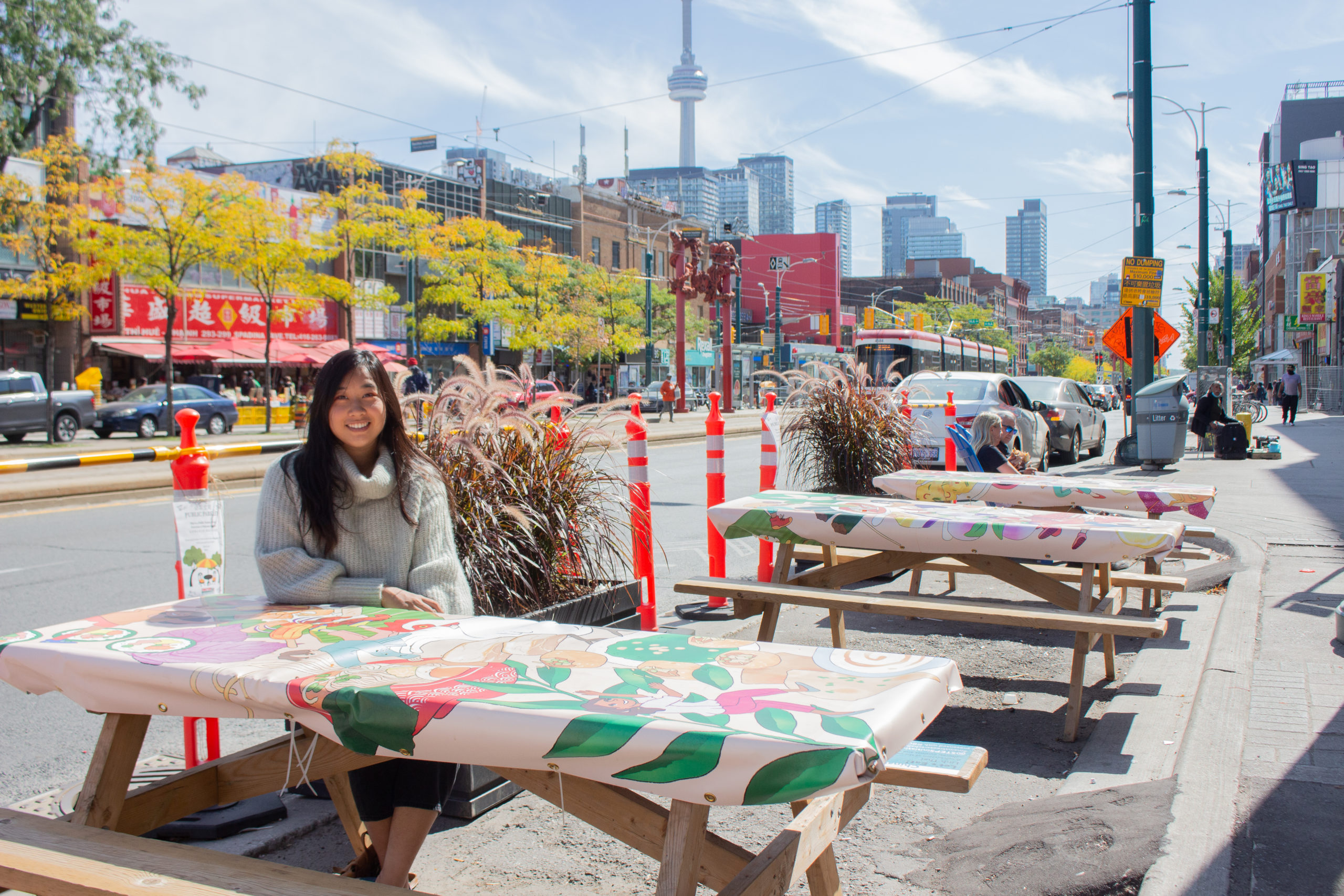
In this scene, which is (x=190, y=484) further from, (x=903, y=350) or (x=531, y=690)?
(x=903, y=350)

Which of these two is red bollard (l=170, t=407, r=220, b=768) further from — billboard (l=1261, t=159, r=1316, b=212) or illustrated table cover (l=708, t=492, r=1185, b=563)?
billboard (l=1261, t=159, r=1316, b=212)

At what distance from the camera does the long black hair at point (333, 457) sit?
3221 millimetres

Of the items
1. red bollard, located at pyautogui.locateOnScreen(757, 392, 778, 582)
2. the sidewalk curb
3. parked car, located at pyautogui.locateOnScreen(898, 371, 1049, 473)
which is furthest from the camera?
parked car, located at pyautogui.locateOnScreen(898, 371, 1049, 473)

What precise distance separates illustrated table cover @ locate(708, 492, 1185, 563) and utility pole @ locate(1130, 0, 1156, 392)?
12.2m

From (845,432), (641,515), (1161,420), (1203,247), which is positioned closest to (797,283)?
(1203,247)

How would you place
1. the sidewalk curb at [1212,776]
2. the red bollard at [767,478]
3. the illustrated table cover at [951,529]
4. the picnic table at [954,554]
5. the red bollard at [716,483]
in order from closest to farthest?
the sidewalk curb at [1212,776]
the picnic table at [954,554]
the illustrated table cover at [951,529]
the red bollard at [716,483]
the red bollard at [767,478]

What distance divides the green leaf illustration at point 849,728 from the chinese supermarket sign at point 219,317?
36.2m

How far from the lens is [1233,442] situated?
1872 cm

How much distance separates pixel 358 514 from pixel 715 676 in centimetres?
149

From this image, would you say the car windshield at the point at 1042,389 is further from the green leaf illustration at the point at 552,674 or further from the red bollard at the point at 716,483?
the green leaf illustration at the point at 552,674

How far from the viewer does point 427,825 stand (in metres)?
2.81

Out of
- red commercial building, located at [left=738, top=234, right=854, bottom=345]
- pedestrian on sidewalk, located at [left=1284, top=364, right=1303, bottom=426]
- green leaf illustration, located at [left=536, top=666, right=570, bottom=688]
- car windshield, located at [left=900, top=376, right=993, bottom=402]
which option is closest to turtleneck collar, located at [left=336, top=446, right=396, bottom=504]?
green leaf illustration, located at [left=536, top=666, right=570, bottom=688]

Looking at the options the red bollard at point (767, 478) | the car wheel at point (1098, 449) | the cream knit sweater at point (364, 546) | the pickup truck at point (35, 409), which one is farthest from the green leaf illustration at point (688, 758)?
the pickup truck at point (35, 409)

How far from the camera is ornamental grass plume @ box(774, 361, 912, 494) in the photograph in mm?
9625
